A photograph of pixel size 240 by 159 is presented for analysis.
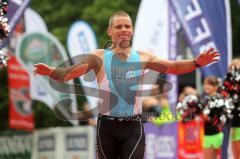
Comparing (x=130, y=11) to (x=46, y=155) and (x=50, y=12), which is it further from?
(x=46, y=155)

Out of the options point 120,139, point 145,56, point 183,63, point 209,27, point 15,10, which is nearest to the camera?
point 120,139

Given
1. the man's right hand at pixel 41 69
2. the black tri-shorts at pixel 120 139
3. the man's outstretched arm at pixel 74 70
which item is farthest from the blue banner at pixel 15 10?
the black tri-shorts at pixel 120 139

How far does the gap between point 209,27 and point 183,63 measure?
7.49 meters

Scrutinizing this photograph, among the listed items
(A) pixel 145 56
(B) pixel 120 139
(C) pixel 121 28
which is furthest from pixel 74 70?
(B) pixel 120 139

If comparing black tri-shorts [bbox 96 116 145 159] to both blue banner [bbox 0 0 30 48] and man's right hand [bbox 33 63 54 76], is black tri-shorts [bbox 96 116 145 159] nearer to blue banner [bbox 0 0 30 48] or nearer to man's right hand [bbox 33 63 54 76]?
man's right hand [bbox 33 63 54 76]

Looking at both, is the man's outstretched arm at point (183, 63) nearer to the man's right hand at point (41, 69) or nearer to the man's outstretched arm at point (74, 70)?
the man's outstretched arm at point (74, 70)

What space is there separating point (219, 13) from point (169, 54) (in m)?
1.79

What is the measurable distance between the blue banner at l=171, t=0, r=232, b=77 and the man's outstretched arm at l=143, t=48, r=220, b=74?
7002 mm

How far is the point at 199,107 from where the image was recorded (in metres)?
13.1

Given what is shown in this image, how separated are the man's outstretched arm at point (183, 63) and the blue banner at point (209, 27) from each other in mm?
7002

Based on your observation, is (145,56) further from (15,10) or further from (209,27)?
(15,10)

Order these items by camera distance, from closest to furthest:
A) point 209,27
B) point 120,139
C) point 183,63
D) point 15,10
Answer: point 120,139 < point 183,63 < point 209,27 < point 15,10

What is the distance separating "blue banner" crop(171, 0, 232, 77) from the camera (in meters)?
14.9

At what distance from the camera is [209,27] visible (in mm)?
15141
